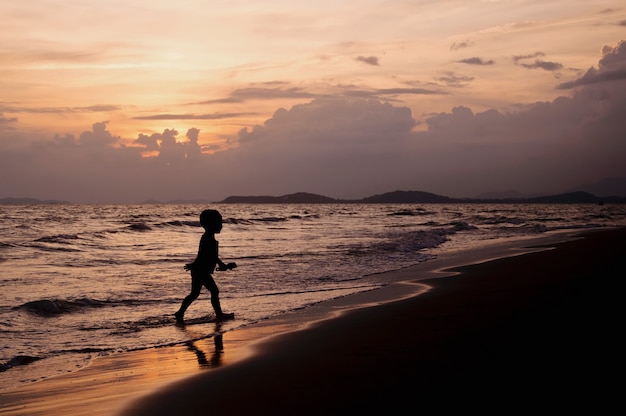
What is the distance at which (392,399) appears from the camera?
4.88 meters

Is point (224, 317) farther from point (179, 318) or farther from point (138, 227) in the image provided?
point (138, 227)

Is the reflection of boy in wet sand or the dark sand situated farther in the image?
the reflection of boy in wet sand

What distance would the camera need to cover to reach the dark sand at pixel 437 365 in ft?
15.6

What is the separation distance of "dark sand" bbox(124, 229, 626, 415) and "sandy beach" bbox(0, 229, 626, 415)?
0.01m

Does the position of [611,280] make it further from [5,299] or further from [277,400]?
[5,299]

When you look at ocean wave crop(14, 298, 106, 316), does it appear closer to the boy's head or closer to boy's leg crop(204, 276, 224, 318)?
boy's leg crop(204, 276, 224, 318)

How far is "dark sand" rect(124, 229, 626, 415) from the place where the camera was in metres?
4.76

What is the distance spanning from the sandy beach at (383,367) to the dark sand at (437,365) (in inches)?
0.5

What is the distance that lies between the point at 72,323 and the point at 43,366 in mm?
3167

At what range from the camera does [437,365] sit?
5.84m

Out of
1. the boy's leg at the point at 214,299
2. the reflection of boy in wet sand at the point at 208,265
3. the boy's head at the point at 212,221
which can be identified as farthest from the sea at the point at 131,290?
the boy's head at the point at 212,221

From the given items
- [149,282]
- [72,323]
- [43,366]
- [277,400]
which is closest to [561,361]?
[277,400]

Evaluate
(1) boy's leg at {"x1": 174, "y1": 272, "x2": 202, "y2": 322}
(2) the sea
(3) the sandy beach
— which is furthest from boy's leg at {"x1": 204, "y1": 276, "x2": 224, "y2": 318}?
(3) the sandy beach

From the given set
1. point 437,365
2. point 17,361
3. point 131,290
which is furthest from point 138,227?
point 437,365
